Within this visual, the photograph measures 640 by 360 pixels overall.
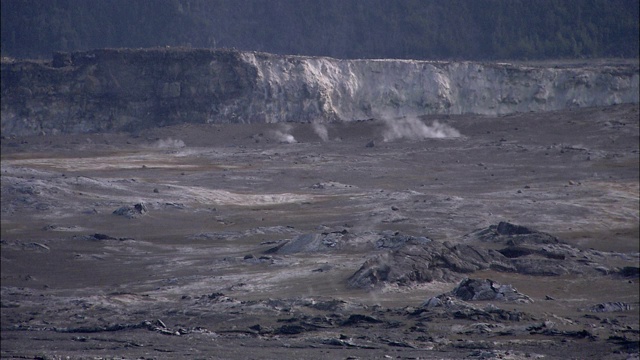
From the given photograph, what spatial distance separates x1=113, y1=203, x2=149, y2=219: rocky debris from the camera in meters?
28.8

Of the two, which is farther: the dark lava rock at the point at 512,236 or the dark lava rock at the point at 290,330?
the dark lava rock at the point at 512,236

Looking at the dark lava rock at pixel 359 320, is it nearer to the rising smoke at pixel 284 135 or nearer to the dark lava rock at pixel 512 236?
the dark lava rock at pixel 512 236

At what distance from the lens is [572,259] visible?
2219 cm

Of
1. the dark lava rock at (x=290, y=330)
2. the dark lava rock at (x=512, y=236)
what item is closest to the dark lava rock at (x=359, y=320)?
the dark lava rock at (x=290, y=330)

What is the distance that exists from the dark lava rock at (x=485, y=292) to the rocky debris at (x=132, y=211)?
12.8m

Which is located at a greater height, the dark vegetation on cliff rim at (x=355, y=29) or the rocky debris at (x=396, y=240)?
the dark vegetation on cliff rim at (x=355, y=29)

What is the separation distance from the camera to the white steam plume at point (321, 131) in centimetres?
5048

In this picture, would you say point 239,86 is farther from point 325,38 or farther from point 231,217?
point 231,217

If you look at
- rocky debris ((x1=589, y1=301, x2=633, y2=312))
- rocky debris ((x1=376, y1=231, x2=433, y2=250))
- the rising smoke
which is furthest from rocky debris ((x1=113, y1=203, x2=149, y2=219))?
the rising smoke

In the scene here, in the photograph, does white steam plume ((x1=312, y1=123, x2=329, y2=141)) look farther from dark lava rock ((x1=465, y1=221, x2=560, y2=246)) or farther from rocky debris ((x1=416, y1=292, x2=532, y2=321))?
rocky debris ((x1=416, y1=292, x2=532, y2=321))

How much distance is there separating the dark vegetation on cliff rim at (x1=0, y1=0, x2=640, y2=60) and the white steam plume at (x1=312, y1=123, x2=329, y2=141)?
11582 millimetres

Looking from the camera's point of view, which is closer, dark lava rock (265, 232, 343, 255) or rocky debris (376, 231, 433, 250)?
rocky debris (376, 231, 433, 250)

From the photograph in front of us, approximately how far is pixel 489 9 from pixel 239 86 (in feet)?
60.6

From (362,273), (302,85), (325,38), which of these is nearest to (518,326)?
(362,273)
